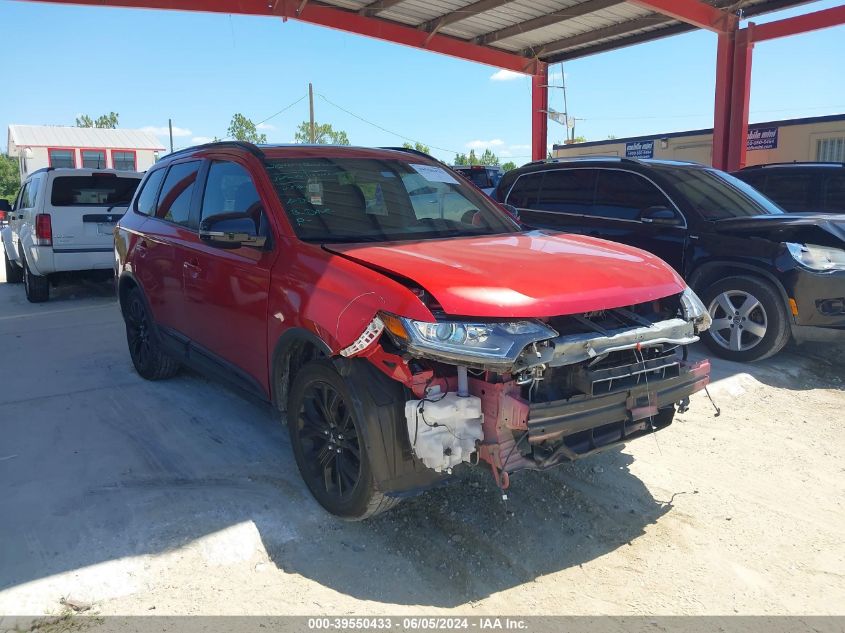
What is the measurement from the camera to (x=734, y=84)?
13055mm

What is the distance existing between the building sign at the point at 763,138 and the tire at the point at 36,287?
2259cm

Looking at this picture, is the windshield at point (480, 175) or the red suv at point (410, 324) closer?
the red suv at point (410, 324)

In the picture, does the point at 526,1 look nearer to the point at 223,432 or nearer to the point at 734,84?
the point at 734,84

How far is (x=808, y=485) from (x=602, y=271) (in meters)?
1.90

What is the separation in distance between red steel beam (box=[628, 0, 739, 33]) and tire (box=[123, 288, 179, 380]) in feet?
30.6

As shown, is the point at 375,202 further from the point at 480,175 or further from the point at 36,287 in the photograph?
the point at 480,175

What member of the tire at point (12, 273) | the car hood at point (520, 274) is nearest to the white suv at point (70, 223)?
the tire at point (12, 273)

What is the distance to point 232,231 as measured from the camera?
3697 mm

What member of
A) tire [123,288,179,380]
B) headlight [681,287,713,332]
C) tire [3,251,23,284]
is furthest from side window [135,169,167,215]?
tire [3,251,23,284]

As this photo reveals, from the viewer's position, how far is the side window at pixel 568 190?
23.7 ft

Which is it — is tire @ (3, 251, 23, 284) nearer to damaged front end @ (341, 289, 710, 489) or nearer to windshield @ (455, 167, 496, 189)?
windshield @ (455, 167, 496, 189)

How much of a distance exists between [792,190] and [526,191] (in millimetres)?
3969

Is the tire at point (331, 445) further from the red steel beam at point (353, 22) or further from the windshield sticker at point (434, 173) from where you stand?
the red steel beam at point (353, 22)

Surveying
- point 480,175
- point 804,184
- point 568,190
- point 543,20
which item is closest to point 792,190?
point 804,184
